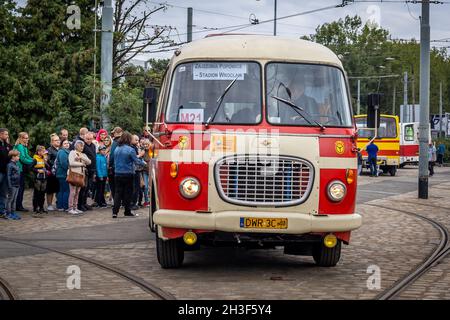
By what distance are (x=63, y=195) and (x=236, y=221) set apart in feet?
34.2

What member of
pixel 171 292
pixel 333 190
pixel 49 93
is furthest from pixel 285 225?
pixel 49 93

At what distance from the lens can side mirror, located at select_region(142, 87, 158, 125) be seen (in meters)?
11.2

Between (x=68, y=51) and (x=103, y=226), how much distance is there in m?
14.2

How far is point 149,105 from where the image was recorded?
11.4 m

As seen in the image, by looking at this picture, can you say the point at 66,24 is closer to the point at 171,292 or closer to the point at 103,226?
the point at 103,226

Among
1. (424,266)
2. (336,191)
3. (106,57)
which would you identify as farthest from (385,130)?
(336,191)

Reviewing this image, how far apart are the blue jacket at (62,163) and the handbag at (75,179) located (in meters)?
0.48

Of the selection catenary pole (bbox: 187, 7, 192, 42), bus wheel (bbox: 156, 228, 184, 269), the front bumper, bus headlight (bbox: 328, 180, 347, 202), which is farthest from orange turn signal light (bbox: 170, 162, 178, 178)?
catenary pole (bbox: 187, 7, 192, 42)

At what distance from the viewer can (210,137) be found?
10.1 m

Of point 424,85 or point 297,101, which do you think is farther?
point 424,85

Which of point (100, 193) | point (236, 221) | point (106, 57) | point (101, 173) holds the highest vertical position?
point (106, 57)

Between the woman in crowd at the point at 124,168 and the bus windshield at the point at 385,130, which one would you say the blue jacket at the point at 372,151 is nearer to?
the bus windshield at the point at 385,130

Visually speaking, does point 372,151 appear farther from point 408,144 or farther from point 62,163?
point 62,163

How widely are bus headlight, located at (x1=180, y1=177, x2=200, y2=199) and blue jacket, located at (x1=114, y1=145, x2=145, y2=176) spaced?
7.55 metres
